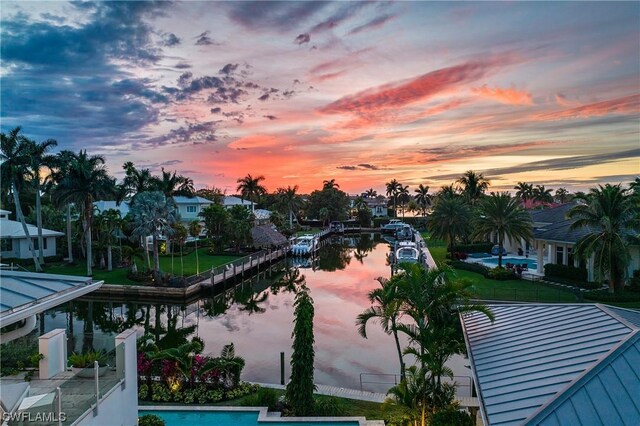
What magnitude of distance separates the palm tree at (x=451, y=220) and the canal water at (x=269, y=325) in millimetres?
7206

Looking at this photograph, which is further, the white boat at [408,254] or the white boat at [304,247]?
the white boat at [304,247]

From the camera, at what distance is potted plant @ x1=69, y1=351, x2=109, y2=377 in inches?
314

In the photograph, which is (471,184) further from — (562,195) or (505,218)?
(562,195)

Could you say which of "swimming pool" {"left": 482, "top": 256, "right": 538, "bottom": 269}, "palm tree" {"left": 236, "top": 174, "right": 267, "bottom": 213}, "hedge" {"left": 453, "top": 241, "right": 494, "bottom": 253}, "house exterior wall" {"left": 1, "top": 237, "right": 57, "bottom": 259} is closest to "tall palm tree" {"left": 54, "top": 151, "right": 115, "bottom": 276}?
"house exterior wall" {"left": 1, "top": 237, "right": 57, "bottom": 259}

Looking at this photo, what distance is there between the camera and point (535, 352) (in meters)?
8.80

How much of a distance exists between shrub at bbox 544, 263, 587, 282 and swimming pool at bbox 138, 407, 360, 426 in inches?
934

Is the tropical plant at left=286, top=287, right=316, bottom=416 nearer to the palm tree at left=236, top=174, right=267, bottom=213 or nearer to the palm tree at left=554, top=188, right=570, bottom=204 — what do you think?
the palm tree at left=236, top=174, right=267, bottom=213

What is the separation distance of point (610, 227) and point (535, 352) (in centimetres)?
1970

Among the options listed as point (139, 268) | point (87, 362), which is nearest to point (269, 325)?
point (87, 362)

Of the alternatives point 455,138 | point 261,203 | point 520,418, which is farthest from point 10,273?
point 261,203

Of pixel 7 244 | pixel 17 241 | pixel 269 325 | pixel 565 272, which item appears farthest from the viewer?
pixel 17 241

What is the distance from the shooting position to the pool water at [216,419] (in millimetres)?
12586

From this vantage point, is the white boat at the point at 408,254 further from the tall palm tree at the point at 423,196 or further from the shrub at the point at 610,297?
the tall palm tree at the point at 423,196

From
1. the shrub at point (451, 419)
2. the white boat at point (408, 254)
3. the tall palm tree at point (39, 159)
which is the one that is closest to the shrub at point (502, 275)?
the white boat at point (408, 254)
